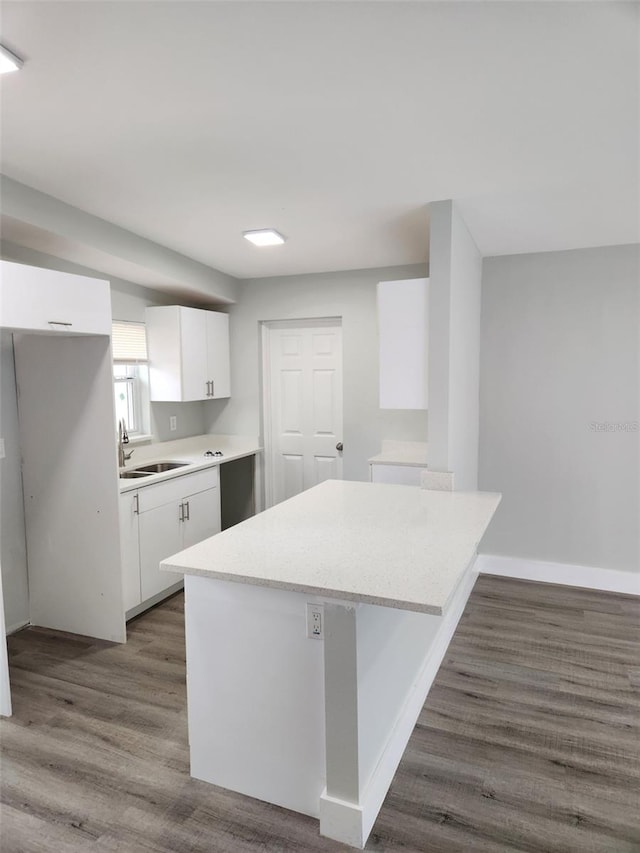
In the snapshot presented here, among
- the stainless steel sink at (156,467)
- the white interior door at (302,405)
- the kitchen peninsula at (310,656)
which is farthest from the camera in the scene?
the white interior door at (302,405)

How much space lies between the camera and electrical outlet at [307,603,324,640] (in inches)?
70.5

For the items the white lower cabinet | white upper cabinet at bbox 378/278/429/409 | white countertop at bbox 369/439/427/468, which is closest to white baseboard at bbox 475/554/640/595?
white countertop at bbox 369/439/427/468

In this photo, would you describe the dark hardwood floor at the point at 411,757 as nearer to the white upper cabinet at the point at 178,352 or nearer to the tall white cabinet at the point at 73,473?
the tall white cabinet at the point at 73,473

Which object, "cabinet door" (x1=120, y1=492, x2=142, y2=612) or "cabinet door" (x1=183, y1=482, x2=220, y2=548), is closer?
"cabinet door" (x1=120, y1=492, x2=142, y2=612)

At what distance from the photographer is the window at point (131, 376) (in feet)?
13.6

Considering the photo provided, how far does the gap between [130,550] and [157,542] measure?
0.27m

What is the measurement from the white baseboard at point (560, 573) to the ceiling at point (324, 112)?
2362mm

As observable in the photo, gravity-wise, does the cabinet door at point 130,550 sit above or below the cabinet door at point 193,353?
below

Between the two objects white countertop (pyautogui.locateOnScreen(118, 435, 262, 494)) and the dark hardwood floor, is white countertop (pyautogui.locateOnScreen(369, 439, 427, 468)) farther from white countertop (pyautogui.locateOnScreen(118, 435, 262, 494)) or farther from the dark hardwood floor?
white countertop (pyautogui.locateOnScreen(118, 435, 262, 494))

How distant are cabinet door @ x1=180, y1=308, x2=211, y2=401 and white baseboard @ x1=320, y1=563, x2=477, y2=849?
273 centimetres

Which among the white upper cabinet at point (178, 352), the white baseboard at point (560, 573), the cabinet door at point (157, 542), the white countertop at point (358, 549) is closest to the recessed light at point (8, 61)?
the white countertop at point (358, 549)

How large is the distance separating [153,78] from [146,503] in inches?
95.7

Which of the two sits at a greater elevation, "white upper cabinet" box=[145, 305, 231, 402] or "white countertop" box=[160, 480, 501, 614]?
"white upper cabinet" box=[145, 305, 231, 402]

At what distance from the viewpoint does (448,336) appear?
295 cm
